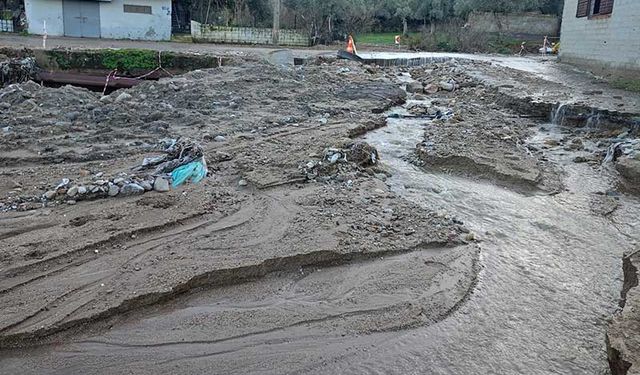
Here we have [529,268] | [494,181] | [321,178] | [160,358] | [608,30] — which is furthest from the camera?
[608,30]

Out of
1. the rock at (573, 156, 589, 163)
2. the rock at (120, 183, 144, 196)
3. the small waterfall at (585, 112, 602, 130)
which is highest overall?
the small waterfall at (585, 112, 602, 130)

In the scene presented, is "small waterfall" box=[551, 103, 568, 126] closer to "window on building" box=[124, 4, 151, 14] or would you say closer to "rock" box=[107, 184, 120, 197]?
"rock" box=[107, 184, 120, 197]

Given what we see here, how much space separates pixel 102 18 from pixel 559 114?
2298cm

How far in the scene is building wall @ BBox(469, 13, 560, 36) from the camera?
33.2 m

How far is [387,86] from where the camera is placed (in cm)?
1441

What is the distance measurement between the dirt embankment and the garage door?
61.3 feet

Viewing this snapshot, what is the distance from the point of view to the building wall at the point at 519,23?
33.2 m

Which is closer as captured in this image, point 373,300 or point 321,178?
point 373,300

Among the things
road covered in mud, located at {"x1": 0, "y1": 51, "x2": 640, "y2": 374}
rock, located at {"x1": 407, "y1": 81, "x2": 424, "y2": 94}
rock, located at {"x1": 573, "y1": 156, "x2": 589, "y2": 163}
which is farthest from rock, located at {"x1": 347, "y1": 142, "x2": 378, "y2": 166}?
rock, located at {"x1": 407, "y1": 81, "x2": 424, "y2": 94}

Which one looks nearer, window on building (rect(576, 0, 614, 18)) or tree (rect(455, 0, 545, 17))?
window on building (rect(576, 0, 614, 18))

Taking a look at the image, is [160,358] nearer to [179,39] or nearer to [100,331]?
[100,331]

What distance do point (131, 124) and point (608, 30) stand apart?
1541 cm

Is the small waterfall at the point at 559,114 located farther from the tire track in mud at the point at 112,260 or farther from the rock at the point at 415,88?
the tire track in mud at the point at 112,260

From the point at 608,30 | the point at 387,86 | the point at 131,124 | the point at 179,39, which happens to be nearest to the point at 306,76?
the point at 387,86
